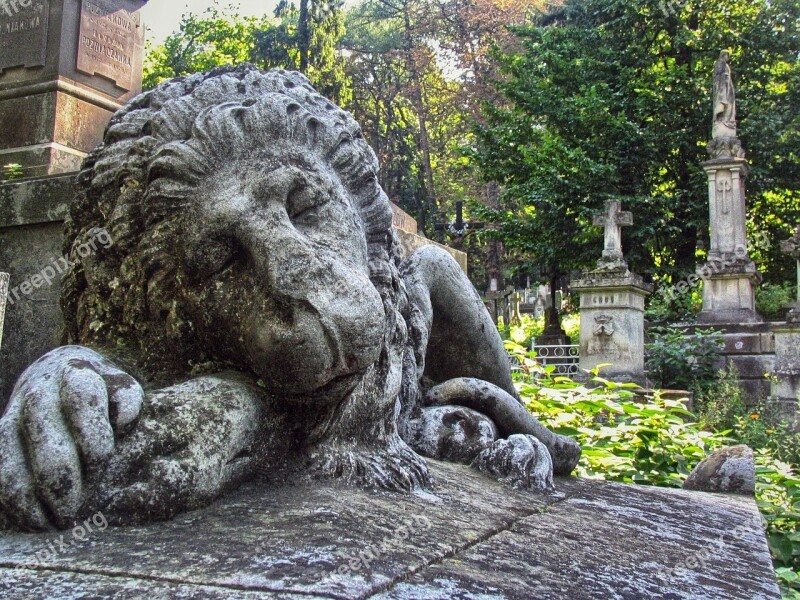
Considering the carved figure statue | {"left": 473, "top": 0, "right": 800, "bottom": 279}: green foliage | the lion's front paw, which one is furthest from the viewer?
{"left": 473, "top": 0, "right": 800, "bottom": 279}: green foliage

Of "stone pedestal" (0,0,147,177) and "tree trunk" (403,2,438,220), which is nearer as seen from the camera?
"stone pedestal" (0,0,147,177)

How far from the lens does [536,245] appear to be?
2234cm

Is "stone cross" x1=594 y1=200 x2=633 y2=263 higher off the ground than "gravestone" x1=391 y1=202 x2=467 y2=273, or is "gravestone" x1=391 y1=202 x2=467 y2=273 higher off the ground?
"stone cross" x1=594 y1=200 x2=633 y2=263

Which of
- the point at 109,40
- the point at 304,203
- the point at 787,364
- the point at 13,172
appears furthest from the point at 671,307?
the point at 304,203

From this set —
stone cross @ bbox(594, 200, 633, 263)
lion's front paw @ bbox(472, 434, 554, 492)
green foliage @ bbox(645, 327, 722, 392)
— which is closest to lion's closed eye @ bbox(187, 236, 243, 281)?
lion's front paw @ bbox(472, 434, 554, 492)

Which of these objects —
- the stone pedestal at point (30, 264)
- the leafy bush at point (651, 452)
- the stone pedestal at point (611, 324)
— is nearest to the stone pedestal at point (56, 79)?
the stone pedestal at point (30, 264)

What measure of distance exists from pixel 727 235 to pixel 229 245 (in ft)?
55.8

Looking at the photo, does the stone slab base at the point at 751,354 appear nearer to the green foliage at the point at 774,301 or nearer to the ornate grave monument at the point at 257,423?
the green foliage at the point at 774,301

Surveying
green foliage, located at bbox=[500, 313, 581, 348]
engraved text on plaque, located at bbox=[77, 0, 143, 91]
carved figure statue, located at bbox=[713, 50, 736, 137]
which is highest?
carved figure statue, located at bbox=[713, 50, 736, 137]

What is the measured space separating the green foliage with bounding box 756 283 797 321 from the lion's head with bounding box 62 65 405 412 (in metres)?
Result: 19.2

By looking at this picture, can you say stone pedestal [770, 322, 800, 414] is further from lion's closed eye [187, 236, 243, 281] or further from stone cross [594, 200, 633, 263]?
lion's closed eye [187, 236, 243, 281]

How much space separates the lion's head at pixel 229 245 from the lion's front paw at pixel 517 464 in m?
0.87

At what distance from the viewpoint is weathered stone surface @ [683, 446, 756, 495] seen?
343 centimetres

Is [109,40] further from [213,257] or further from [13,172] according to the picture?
[213,257]
